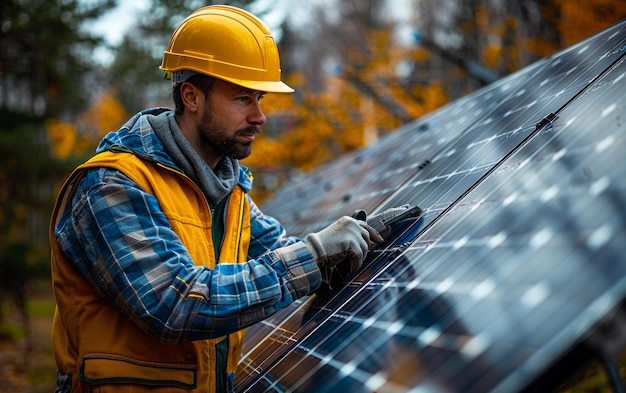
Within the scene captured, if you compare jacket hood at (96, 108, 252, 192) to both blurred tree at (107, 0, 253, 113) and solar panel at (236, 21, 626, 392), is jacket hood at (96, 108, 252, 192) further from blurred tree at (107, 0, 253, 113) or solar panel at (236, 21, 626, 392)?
blurred tree at (107, 0, 253, 113)

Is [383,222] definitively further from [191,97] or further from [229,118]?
[191,97]

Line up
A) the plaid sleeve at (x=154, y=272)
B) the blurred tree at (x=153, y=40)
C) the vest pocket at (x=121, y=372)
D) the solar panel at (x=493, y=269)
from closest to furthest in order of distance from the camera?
the solar panel at (x=493, y=269) < the plaid sleeve at (x=154, y=272) < the vest pocket at (x=121, y=372) < the blurred tree at (x=153, y=40)

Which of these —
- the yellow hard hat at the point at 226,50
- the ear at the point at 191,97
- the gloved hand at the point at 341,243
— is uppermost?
the yellow hard hat at the point at 226,50

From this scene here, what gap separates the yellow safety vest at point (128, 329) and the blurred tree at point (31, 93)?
1201 centimetres

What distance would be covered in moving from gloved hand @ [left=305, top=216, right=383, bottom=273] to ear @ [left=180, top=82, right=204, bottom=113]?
72cm

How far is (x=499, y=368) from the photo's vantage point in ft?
4.91

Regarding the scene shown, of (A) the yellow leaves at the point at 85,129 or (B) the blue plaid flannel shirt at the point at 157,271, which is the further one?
(A) the yellow leaves at the point at 85,129

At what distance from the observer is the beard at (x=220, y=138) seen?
287cm

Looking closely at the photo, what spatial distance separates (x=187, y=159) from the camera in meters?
2.81

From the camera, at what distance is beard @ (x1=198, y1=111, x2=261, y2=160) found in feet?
9.41

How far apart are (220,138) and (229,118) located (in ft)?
0.29

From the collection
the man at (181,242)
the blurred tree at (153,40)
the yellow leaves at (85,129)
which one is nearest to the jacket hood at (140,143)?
the man at (181,242)

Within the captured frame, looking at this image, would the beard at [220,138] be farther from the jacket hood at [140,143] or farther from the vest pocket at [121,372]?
the vest pocket at [121,372]

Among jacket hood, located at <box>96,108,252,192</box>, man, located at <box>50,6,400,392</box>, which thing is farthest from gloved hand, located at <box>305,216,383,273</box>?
jacket hood, located at <box>96,108,252,192</box>
